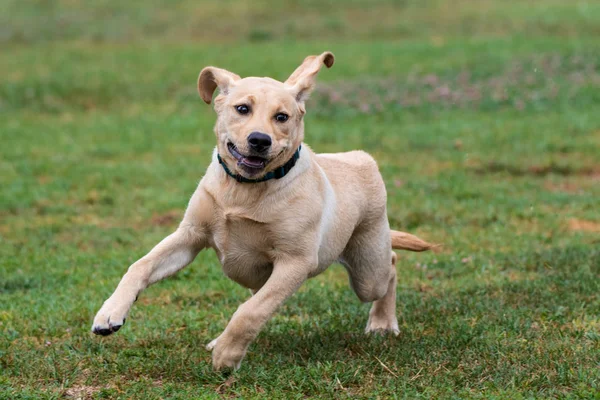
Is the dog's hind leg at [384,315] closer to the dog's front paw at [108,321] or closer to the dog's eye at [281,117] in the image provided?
the dog's eye at [281,117]

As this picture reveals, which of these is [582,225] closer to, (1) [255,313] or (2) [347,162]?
(2) [347,162]

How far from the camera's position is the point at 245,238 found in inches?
203

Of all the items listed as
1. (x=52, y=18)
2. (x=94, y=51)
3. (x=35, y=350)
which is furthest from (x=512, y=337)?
(x=52, y=18)

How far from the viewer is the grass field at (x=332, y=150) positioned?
17.1 feet

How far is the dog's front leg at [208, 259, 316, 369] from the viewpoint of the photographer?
16.1 feet

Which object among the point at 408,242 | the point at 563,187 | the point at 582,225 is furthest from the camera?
the point at 563,187

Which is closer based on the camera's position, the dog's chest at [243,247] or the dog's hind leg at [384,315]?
the dog's chest at [243,247]

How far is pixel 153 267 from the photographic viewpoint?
518 cm

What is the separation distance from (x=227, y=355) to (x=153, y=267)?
0.66 meters

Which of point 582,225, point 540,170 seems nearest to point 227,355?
point 582,225

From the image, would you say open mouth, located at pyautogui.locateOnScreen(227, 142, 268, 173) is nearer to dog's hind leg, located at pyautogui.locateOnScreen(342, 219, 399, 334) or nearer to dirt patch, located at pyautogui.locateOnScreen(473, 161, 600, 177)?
dog's hind leg, located at pyautogui.locateOnScreen(342, 219, 399, 334)

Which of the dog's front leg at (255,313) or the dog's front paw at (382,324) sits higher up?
the dog's front leg at (255,313)

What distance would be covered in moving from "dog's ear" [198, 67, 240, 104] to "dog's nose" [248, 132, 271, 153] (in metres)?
0.58


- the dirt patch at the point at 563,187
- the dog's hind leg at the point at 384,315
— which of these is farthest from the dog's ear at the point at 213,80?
the dirt patch at the point at 563,187
